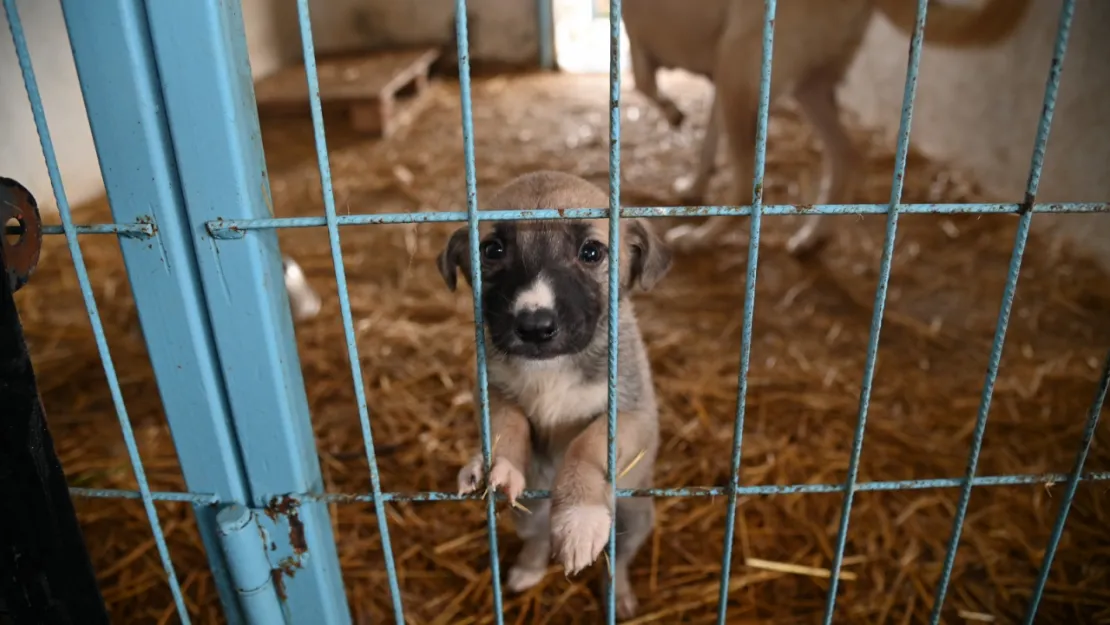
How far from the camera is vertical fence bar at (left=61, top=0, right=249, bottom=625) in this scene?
1332mm

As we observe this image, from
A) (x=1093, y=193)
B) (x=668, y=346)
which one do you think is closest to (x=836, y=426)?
(x=668, y=346)

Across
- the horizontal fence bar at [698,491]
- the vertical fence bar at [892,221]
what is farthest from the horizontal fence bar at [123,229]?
the vertical fence bar at [892,221]

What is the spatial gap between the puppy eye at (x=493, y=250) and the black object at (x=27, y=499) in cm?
95

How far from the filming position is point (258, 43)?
24.9 ft

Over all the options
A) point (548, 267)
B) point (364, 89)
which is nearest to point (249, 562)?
point (548, 267)

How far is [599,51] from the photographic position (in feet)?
28.9

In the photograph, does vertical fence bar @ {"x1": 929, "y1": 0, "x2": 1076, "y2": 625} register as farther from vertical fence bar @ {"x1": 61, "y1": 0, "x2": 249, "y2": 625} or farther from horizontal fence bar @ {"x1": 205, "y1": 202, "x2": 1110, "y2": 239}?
vertical fence bar @ {"x1": 61, "y1": 0, "x2": 249, "y2": 625}

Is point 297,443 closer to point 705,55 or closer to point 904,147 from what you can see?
point 904,147

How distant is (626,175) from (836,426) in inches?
114

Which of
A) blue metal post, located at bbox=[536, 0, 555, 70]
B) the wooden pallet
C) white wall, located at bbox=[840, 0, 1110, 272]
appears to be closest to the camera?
white wall, located at bbox=[840, 0, 1110, 272]

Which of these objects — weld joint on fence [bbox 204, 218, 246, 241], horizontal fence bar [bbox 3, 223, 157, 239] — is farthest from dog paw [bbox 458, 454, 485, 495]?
horizontal fence bar [bbox 3, 223, 157, 239]

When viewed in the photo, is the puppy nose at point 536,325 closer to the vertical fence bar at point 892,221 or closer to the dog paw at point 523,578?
the vertical fence bar at point 892,221

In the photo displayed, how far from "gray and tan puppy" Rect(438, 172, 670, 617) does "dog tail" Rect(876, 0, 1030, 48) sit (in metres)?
2.40

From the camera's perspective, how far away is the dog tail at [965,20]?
11.8 ft
